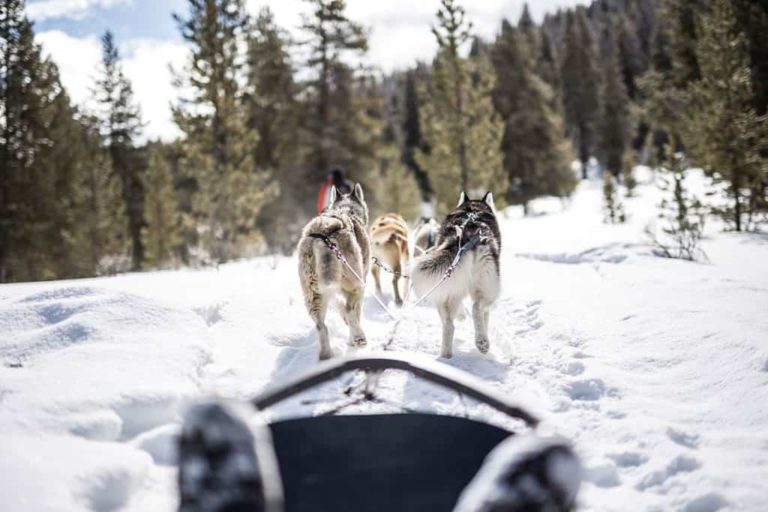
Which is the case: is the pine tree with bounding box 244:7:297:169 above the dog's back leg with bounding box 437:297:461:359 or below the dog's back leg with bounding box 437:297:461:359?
above

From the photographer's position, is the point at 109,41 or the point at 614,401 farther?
the point at 109,41

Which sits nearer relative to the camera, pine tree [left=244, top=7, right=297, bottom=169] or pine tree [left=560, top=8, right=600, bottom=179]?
pine tree [left=244, top=7, right=297, bottom=169]

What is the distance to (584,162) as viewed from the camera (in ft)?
167

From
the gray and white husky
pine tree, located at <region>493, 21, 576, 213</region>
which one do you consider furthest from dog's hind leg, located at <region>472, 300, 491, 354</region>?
pine tree, located at <region>493, 21, 576, 213</region>

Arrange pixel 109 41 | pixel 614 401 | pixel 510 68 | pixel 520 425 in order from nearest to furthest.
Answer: pixel 520 425 < pixel 614 401 < pixel 109 41 < pixel 510 68

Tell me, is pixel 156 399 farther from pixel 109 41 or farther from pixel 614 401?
pixel 109 41

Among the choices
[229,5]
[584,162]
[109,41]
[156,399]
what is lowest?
[156,399]

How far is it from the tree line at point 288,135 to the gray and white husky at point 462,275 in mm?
10552

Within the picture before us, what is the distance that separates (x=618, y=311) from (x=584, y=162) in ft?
166

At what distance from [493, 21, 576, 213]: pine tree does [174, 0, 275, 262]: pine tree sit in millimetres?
18607

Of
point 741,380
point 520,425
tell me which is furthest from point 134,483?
point 741,380

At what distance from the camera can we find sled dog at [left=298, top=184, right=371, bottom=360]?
454cm

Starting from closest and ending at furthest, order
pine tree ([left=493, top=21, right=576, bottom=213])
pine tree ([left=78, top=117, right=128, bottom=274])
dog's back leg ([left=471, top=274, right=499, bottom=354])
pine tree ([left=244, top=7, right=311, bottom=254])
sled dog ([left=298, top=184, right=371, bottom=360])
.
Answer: sled dog ([left=298, top=184, right=371, bottom=360]) → dog's back leg ([left=471, top=274, right=499, bottom=354]) → pine tree ([left=78, top=117, right=128, bottom=274]) → pine tree ([left=244, top=7, right=311, bottom=254]) → pine tree ([left=493, top=21, right=576, bottom=213])

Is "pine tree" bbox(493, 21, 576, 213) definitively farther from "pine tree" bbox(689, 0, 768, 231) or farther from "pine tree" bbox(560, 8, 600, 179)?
"pine tree" bbox(689, 0, 768, 231)
